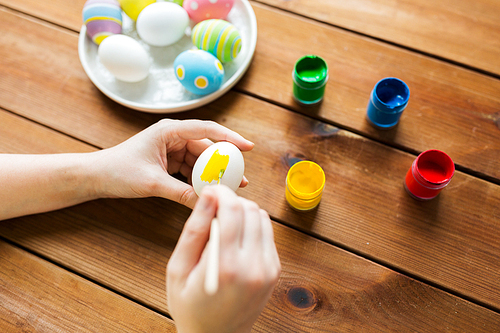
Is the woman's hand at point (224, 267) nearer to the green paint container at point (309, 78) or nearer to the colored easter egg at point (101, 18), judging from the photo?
the green paint container at point (309, 78)

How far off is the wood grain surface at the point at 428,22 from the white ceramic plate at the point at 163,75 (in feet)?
0.50

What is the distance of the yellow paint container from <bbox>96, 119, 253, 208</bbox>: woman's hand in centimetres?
12

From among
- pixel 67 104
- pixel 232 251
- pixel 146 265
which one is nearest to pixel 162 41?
pixel 67 104

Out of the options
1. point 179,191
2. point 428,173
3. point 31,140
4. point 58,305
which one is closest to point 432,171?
point 428,173

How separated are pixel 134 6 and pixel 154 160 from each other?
51cm

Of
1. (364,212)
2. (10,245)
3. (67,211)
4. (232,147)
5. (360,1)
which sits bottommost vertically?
(10,245)

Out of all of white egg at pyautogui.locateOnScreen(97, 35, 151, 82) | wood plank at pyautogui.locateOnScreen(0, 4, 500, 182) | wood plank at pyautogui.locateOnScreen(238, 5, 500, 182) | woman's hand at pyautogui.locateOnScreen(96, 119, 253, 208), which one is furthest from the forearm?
wood plank at pyautogui.locateOnScreen(238, 5, 500, 182)

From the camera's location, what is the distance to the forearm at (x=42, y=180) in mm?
829

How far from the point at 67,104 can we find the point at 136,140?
384 mm

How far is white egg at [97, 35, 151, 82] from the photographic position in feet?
3.10

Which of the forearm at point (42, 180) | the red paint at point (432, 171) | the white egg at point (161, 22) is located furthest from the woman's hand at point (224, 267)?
the white egg at point (161, 22)

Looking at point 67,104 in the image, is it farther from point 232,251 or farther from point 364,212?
point 364,212

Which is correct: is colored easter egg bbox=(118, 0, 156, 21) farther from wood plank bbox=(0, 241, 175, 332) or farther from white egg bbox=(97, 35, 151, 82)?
wood plank bbox=(0, 241, 175, 332)

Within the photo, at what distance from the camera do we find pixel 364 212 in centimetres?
89
